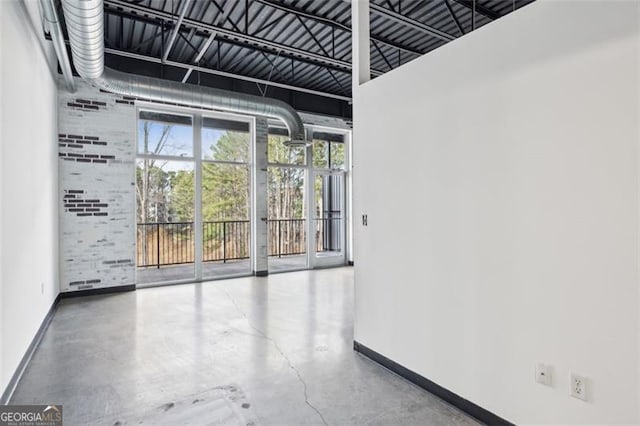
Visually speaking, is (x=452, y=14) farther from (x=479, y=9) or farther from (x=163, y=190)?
(x=163, y=190)

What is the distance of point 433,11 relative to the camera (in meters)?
4.54

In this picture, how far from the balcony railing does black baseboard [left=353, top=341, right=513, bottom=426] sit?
14.2 ft

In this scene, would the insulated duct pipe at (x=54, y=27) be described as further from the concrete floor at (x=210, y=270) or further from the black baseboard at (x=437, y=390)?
the black baseboard at (x=437, y=390)

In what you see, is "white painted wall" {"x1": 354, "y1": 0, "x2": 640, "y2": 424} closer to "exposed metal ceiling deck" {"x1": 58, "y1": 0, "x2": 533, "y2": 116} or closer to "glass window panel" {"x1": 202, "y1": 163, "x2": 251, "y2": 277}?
"exposed metal ceiling deck" {"x1": 58, "y1": 0, "x2": 533, "y2": 116}

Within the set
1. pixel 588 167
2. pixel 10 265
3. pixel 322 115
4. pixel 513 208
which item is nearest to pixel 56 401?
pixel 10 265

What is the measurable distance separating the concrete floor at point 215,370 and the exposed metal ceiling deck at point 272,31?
328 centimetres

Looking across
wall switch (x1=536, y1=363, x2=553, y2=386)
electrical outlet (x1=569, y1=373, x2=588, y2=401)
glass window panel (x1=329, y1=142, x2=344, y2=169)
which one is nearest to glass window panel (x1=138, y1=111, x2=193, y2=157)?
glass window panel (x1=329, y1=142, x2=344, y2=169)

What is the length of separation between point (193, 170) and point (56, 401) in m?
4.43

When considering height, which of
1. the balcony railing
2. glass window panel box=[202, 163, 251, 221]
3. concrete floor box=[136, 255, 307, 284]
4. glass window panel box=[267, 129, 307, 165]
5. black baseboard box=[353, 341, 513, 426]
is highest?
glass window panel box=[267, 129, 307, 165]

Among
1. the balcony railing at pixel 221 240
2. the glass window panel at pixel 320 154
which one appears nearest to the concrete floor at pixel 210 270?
the balcony railing at pixel 221 240

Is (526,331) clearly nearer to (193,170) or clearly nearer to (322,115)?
(193,170)

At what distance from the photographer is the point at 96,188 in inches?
215

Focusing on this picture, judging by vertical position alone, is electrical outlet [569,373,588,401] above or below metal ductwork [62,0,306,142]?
below

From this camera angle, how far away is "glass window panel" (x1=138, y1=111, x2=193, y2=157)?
602 centimetres
